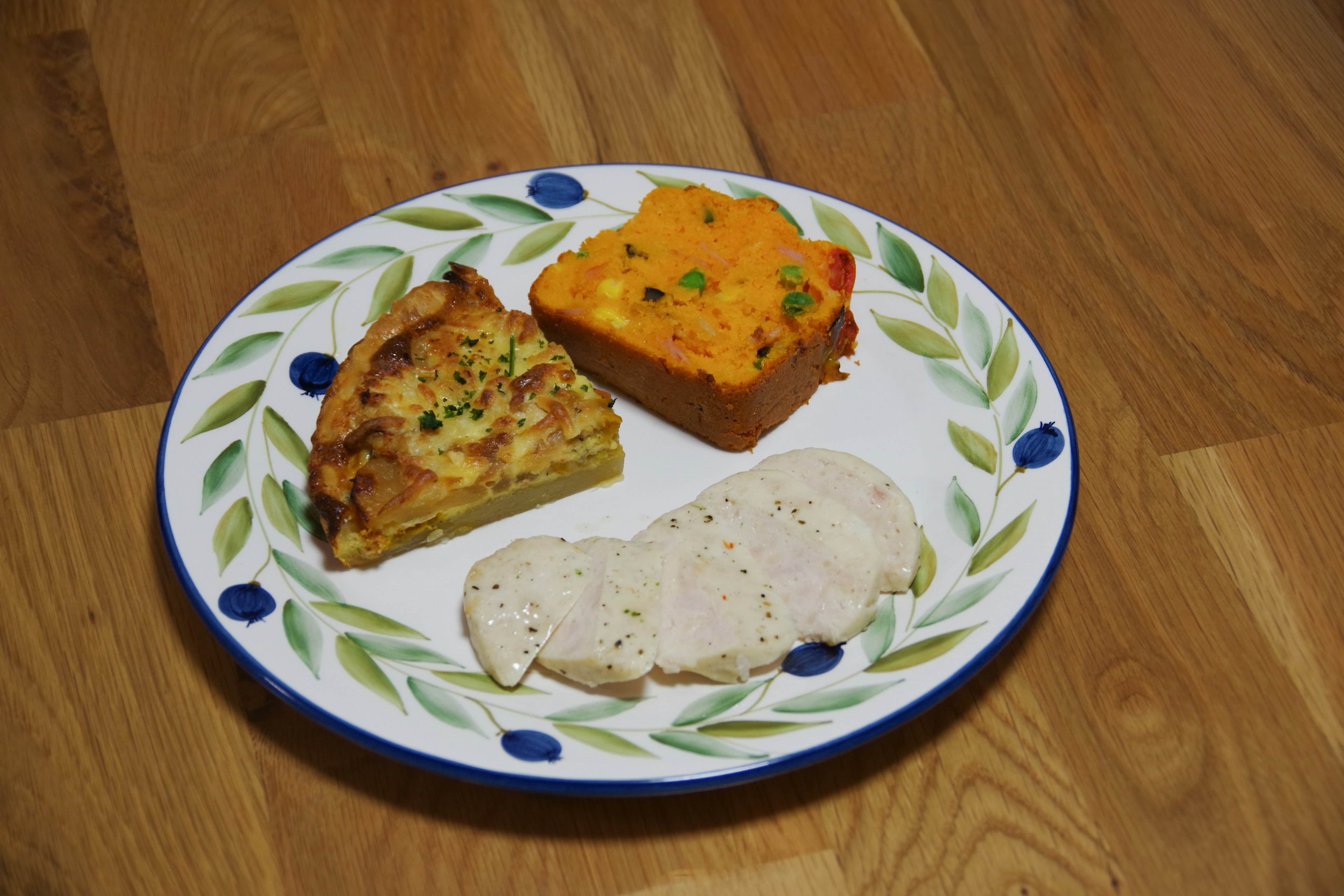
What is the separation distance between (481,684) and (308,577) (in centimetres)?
81

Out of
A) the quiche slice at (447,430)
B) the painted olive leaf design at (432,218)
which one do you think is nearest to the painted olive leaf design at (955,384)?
the quiche slice at (447,430)

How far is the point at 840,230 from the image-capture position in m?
5.12

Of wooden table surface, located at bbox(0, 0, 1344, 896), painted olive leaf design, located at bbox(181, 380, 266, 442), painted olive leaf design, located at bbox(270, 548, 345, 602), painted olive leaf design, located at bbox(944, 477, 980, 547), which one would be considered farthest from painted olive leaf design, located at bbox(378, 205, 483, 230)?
painted olive leaf design, located at bbox(944, 477, 980, 547)

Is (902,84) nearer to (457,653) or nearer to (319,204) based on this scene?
(319,204)

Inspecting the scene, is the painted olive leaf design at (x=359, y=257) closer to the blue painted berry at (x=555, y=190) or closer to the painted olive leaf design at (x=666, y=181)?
→ the blue painted berry at (x=555, y=190)

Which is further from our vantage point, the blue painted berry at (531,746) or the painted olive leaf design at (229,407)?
the painted olive leaf design at (229,407)

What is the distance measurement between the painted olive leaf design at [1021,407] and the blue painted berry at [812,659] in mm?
1213

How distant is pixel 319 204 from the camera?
5.71 meters

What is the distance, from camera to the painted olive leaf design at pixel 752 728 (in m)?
3.57

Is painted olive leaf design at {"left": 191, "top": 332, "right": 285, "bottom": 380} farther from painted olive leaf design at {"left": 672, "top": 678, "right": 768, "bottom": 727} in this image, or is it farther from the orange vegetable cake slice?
painted olive leaf design at {"left": 672, "top": 678, "right": 768, "bottom": 727}

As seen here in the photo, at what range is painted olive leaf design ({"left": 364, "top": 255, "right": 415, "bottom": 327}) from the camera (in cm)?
488

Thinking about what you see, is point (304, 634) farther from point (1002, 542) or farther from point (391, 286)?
point (1002, 542)

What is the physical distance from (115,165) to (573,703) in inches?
161

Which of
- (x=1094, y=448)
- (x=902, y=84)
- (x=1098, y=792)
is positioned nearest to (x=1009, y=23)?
(x=902, y=84)
